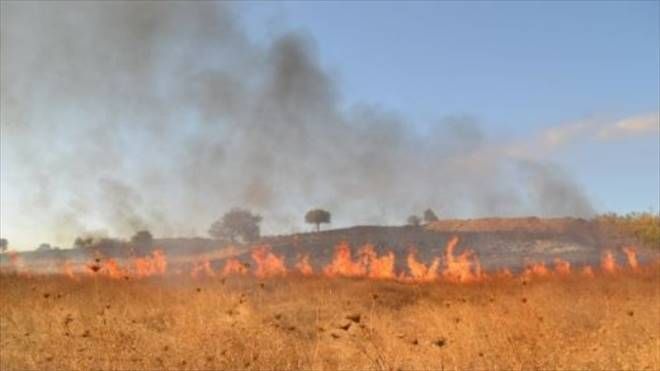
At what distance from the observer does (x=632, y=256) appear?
101 ft

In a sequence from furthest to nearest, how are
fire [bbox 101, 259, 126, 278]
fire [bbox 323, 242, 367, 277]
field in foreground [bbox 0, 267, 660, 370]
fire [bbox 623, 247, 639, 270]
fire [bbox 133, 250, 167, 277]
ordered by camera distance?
fire [bbox 623, 247, 639, 270]
fire [bbox 323, 242, 367, 277]
fire [bbox 133, 250, 167, 277]
fire [bbox 101, 259, 126, 278]
field in foreground [bbox 0, 267, 660, 370]

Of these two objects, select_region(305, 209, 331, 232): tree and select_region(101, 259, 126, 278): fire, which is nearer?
select_region(101, 259, 126, 278): fire

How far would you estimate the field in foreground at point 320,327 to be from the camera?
10266 mm

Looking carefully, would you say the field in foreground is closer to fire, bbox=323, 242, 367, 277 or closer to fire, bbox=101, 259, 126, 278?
fire, bbox=101, 259, 126, 278

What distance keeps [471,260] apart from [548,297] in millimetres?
16200

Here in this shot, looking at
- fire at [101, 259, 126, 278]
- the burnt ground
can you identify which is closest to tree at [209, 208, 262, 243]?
the burnt ground

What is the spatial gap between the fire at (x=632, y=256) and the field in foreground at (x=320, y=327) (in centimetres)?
832

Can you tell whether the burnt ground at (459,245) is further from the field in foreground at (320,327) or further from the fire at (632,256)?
the field in foreground at (320,327)

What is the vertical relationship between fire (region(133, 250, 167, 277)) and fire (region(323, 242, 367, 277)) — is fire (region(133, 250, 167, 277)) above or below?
above

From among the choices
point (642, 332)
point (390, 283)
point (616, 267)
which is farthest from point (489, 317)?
point (616, 267)

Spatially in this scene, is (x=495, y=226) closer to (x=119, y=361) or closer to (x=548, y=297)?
(x=548, y=297)

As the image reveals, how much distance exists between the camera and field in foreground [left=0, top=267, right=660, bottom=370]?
10.3 meters

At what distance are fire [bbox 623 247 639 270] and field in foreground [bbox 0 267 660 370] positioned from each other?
832 cm

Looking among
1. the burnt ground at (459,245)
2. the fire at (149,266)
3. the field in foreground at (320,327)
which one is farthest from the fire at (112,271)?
the burnt ground at (459,245)
